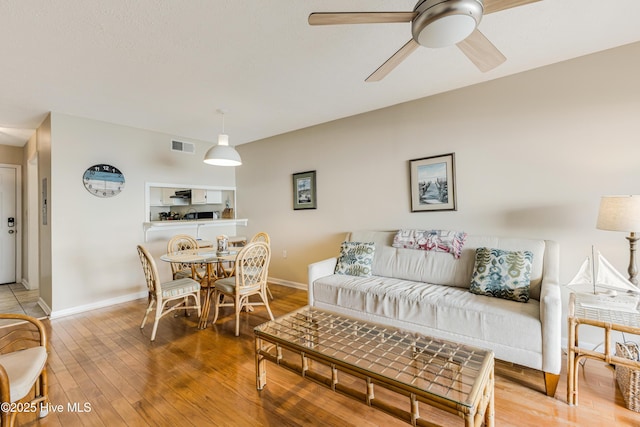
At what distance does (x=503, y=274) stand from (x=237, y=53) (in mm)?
2776

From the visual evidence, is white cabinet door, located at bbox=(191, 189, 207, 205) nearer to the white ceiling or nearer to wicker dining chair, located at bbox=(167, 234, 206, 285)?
wicker dining chair, located at bbox=(167, 234, 206, 285)

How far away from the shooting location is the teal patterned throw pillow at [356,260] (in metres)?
3.11

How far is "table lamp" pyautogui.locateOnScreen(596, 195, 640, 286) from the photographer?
6.01 ft

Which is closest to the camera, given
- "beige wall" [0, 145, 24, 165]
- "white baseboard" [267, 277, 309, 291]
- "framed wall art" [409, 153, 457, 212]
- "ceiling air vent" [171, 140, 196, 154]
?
"framed wall art" [409, 153, 457, 212]

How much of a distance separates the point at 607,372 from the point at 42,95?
18.2 ft

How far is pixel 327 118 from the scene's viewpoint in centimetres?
387

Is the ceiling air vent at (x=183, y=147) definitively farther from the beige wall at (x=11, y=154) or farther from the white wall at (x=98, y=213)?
the beige wall at (x=11, y=154)

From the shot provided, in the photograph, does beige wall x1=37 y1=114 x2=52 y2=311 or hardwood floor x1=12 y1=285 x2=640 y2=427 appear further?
beige wall x1=37 y1=114 x2=52 y2=311

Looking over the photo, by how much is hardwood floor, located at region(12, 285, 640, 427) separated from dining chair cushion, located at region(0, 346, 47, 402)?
43cm

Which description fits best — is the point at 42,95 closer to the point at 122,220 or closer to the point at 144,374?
the point at 122,220

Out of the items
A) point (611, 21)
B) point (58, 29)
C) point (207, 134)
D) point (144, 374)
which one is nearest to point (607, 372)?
point (611, 21)

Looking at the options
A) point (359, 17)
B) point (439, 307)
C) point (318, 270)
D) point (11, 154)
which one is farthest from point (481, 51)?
point (11, 154)

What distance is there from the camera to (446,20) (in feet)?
4.31

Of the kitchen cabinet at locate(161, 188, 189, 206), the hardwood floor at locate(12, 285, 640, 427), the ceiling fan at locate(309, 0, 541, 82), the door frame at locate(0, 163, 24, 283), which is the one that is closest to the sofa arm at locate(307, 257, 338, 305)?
the hardwood floor at locate(12, 285, 640, 427)
